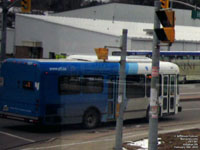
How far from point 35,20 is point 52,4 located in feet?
72.6

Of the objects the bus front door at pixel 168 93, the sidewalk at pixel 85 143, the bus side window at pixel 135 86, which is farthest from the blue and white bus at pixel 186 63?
the sidewalk at pixel 85 143

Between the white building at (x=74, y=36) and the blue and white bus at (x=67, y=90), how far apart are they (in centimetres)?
2382

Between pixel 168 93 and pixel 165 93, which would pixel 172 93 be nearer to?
pixel 168 93

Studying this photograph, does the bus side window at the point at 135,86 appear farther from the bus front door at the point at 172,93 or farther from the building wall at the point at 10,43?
the building wall at the point at 10,43

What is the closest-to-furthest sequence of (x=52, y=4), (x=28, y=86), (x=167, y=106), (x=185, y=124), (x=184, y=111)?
(x=28, y=86) → (x=185, y=124) → (x=167, y=106) → (x=184, y=111) → (x=52, y=4)

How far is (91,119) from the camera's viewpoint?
49.4ft

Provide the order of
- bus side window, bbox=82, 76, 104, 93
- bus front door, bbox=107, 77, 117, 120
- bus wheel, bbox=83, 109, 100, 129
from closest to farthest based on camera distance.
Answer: bus side window, bbox=82, 76, 104, 93 < bus wheel, bbox=83, 109, 100, 129 < bus front door, bbox=107, 77, 117, 120

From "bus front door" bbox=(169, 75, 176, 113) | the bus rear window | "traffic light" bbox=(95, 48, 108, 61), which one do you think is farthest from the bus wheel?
"traffic light" bbox=(95, 48, 108, 61)

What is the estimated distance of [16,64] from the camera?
1462cm

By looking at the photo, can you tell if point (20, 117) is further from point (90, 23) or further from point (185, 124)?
point (90, 23)

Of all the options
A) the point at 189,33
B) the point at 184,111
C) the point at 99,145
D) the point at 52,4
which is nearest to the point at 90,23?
the point at 189,33

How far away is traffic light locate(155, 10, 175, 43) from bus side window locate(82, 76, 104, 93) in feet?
20.3

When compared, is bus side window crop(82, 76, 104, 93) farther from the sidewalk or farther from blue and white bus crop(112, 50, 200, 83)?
blue and white bus crop(112, 50, 200, 83)

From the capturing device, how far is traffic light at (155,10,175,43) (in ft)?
28.0
